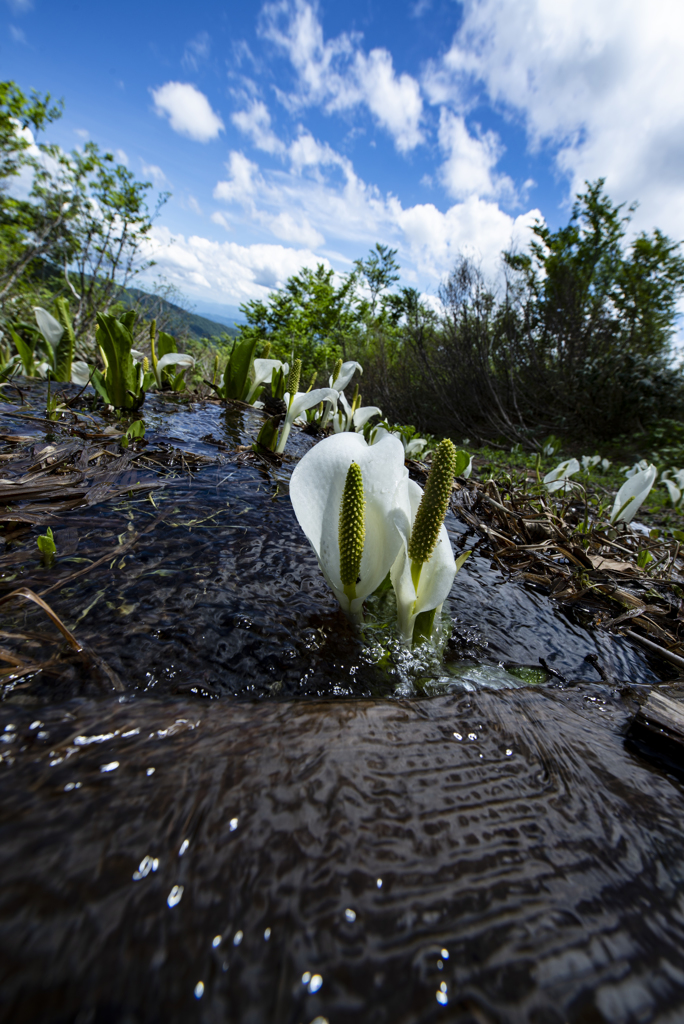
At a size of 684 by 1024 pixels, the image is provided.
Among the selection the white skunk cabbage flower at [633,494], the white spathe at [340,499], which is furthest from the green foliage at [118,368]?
the white skunk cabbage flower at [633,494]

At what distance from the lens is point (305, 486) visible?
85 cm

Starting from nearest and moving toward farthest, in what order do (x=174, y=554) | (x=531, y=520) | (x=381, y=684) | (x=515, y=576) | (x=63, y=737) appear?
1. (x=63, y=737)
2. (x=381, y=684)
3. (x=174, y=554)
4. (x=515, y=576)
5. (x=531, y=520)

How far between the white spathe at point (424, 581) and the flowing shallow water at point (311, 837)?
0.39 feet

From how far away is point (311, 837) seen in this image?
1.42 ft

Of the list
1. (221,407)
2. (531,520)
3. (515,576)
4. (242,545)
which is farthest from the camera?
(221,407)

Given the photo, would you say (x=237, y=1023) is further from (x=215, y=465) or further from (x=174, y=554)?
(x=215, y=465)

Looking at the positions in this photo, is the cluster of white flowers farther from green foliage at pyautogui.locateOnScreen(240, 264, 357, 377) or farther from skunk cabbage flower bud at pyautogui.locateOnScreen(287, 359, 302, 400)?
green foliage at pyautogui.locateOnScreen(240, 264, 357, 377)

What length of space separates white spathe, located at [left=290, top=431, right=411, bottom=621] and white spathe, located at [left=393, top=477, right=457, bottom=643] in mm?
25

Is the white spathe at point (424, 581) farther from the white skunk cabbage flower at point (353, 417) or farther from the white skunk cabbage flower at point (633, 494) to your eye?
the white skunk cabbage flower at point (353, 417)

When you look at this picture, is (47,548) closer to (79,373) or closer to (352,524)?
(352,524)

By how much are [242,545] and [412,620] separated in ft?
1.81

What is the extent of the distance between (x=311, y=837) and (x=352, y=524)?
461mm

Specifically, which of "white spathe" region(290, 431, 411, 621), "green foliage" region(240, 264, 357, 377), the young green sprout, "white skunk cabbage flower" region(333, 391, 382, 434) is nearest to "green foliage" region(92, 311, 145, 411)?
"white skunk cabbage flower" region(333, 391, 382, 434)

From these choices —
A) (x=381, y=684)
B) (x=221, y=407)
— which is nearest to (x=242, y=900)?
(x=381, y=684)
